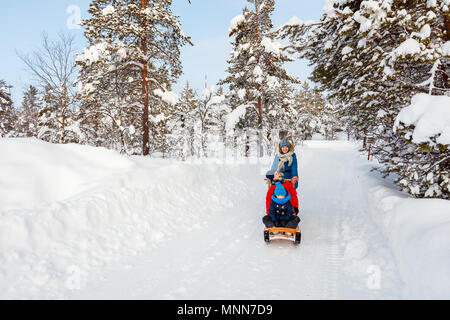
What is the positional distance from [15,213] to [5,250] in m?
0.70

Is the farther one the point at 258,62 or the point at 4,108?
the point at 4,108

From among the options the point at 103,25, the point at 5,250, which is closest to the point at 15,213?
the point at 5,250

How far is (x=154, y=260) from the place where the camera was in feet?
15.1

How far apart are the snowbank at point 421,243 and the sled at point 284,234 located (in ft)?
5.44

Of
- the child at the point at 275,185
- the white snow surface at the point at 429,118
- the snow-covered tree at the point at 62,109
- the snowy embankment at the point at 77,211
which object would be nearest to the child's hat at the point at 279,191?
the child at the point at 275,185

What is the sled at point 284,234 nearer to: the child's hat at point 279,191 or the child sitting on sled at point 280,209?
the child sitting on sled at point 280,209

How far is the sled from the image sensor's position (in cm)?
507

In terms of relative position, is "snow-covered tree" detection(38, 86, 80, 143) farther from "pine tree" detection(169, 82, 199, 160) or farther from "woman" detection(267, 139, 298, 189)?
"woman" detection(267, 139, 298, 189)

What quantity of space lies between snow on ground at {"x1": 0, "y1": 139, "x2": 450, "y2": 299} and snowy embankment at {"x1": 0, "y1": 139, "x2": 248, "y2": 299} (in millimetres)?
21

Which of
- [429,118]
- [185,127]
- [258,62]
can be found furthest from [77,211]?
[185,127]

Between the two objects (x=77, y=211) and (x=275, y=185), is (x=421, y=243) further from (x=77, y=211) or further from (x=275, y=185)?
(x=77, y=211)

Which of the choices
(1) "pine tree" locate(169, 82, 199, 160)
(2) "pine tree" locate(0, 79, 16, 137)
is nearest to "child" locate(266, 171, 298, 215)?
(1) "pine tree" locate(169, 82, 199, 160)

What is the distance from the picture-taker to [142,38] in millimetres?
12438

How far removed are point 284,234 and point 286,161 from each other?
2.02m
